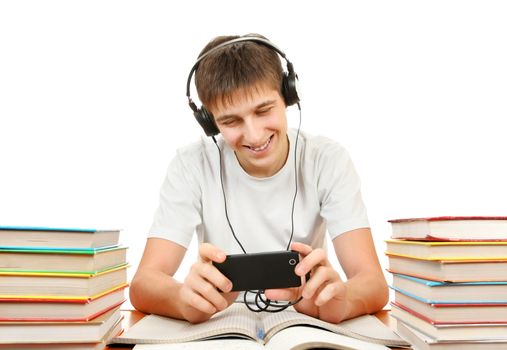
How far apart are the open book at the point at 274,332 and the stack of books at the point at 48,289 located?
Answer: 78 mm

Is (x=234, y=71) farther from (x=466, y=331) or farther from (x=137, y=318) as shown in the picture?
(x=466, y=331)

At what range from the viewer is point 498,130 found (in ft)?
7.16

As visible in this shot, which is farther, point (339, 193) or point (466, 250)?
point (339, 193)

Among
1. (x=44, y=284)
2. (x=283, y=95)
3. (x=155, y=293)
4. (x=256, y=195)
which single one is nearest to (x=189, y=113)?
(x=256, y=195)

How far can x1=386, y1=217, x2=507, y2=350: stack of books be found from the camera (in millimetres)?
971

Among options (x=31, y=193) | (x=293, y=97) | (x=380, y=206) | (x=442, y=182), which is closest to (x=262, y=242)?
(x=293, y=97)

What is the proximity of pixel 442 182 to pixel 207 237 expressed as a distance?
3.36 feet

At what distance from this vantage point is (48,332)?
95 cm

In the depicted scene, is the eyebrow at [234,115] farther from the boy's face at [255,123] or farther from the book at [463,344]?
the book at [463,344]

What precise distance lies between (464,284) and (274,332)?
1.18 feet

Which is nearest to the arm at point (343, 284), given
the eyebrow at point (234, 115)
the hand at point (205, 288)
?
the hand at point (205, 288)

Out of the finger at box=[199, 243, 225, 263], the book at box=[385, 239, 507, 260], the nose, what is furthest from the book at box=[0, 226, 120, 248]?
the book at box=[385, 239, 507, 260]

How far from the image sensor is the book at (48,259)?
3.14 feet

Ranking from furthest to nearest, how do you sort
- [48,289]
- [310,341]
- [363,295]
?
[363,295]
[48,289]
[310,341]
